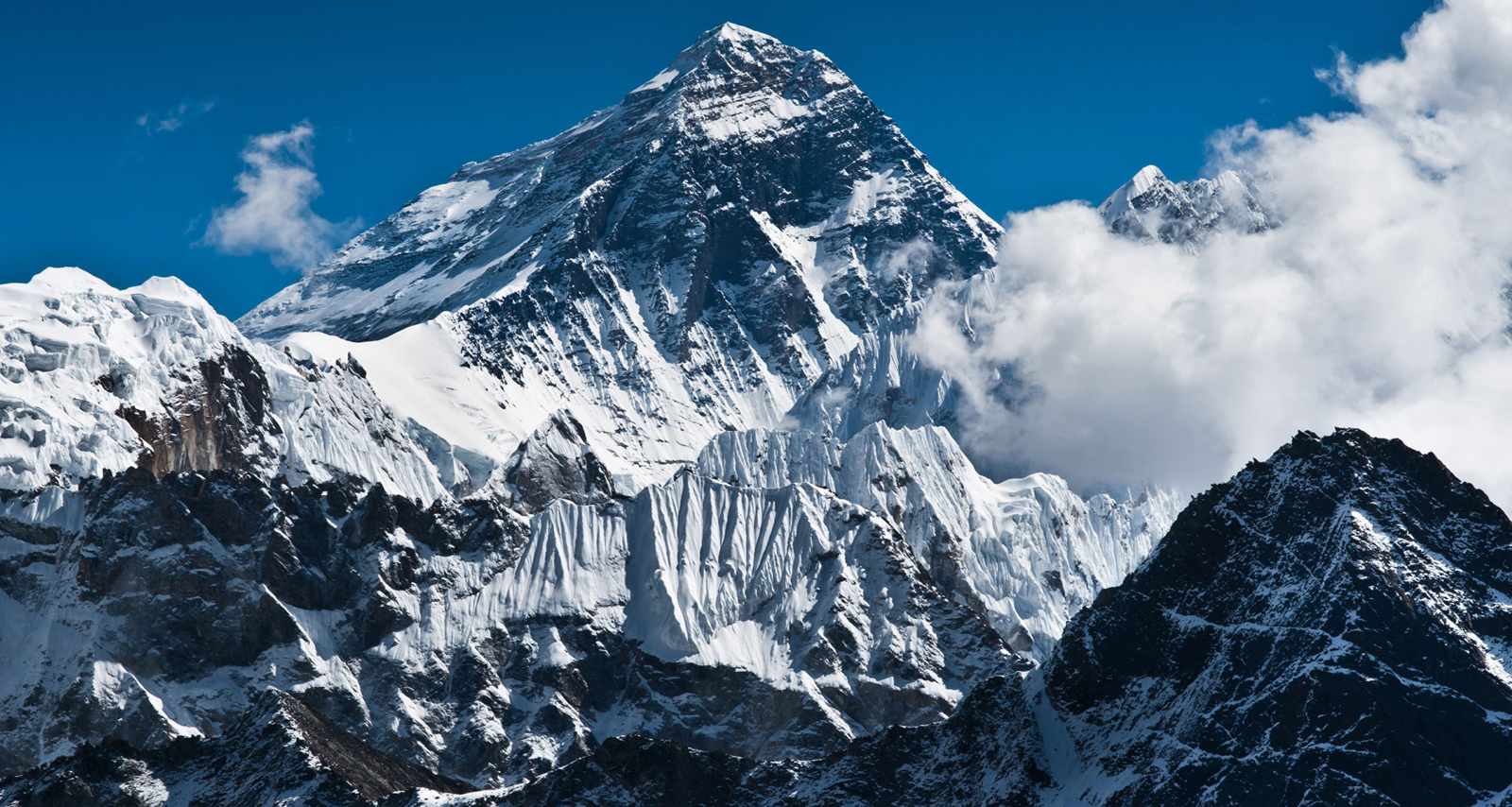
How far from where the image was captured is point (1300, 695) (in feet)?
608

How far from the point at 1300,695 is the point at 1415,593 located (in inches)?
533

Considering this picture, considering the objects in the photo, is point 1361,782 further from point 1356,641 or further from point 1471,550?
point 1471,550

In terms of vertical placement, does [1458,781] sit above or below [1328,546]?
below

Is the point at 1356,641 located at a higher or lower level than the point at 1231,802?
higher

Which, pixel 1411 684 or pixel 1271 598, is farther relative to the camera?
pixel 1271 598

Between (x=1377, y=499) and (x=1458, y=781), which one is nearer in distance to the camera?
(x=1458, y=781)

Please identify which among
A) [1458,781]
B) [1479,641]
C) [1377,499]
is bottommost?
[1458,781]

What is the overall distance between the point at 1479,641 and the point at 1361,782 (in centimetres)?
1727

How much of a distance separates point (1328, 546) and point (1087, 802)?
101ft

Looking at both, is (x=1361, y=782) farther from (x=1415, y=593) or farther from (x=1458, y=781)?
(x=1415, y=593)

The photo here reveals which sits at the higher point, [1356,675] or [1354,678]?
[1356,675]

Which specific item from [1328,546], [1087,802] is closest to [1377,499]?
[1328,546]

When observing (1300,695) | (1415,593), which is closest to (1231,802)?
(1300,695)

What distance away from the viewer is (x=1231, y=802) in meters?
183
